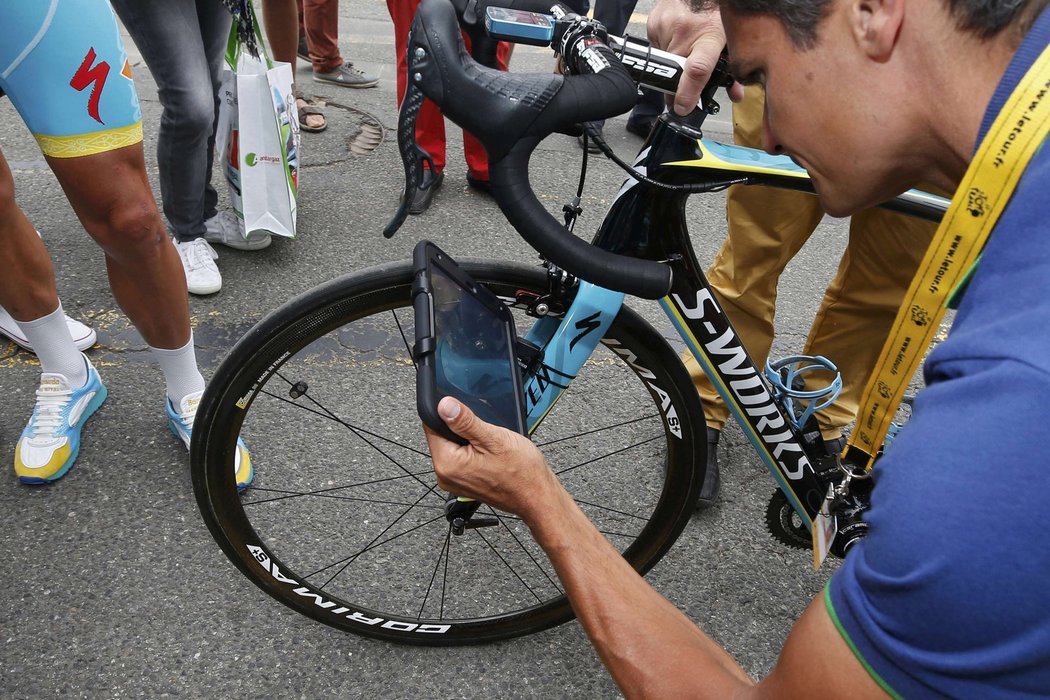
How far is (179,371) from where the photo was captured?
7.14ft

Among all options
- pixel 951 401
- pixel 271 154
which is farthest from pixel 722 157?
pixel 271 154

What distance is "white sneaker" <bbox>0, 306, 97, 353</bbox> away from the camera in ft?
8.36

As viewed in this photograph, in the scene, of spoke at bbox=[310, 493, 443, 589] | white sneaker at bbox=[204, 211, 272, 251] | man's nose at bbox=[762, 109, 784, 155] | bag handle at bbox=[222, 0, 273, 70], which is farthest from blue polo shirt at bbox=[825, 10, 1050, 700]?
white sneaker at bbox=[204, 211, 272, 251]

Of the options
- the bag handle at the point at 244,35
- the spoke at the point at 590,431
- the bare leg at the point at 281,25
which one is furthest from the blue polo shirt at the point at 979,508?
the bare leg at the point at 281,25

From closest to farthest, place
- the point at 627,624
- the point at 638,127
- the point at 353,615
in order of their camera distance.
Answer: the point at 627,624
the point at 353,615
the point at 638,127

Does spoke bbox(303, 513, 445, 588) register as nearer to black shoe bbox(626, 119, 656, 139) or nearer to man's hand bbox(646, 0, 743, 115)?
man's hand bbox(646, 0, 743, 115)

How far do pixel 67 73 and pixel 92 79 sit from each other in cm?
5

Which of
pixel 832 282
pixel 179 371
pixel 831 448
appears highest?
pixel 832 282

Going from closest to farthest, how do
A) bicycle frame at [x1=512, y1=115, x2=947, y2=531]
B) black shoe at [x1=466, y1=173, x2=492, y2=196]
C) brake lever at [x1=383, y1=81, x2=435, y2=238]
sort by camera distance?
brake lever at [x1=383, y1=81, x2=435, y2=238], bicycle frame at [x1=512, y1=115, x2=947, y2=531], black shoe at [x1=466, y1=173, x2=492, y2=196]

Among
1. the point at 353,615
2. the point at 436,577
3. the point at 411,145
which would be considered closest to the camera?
the point at 411,145

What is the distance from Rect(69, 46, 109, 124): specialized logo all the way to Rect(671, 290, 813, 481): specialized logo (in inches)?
49.6

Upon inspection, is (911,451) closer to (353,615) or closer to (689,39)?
(689,39)

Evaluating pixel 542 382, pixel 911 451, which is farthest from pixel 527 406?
pixel 911 451

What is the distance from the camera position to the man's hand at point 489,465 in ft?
3.55
